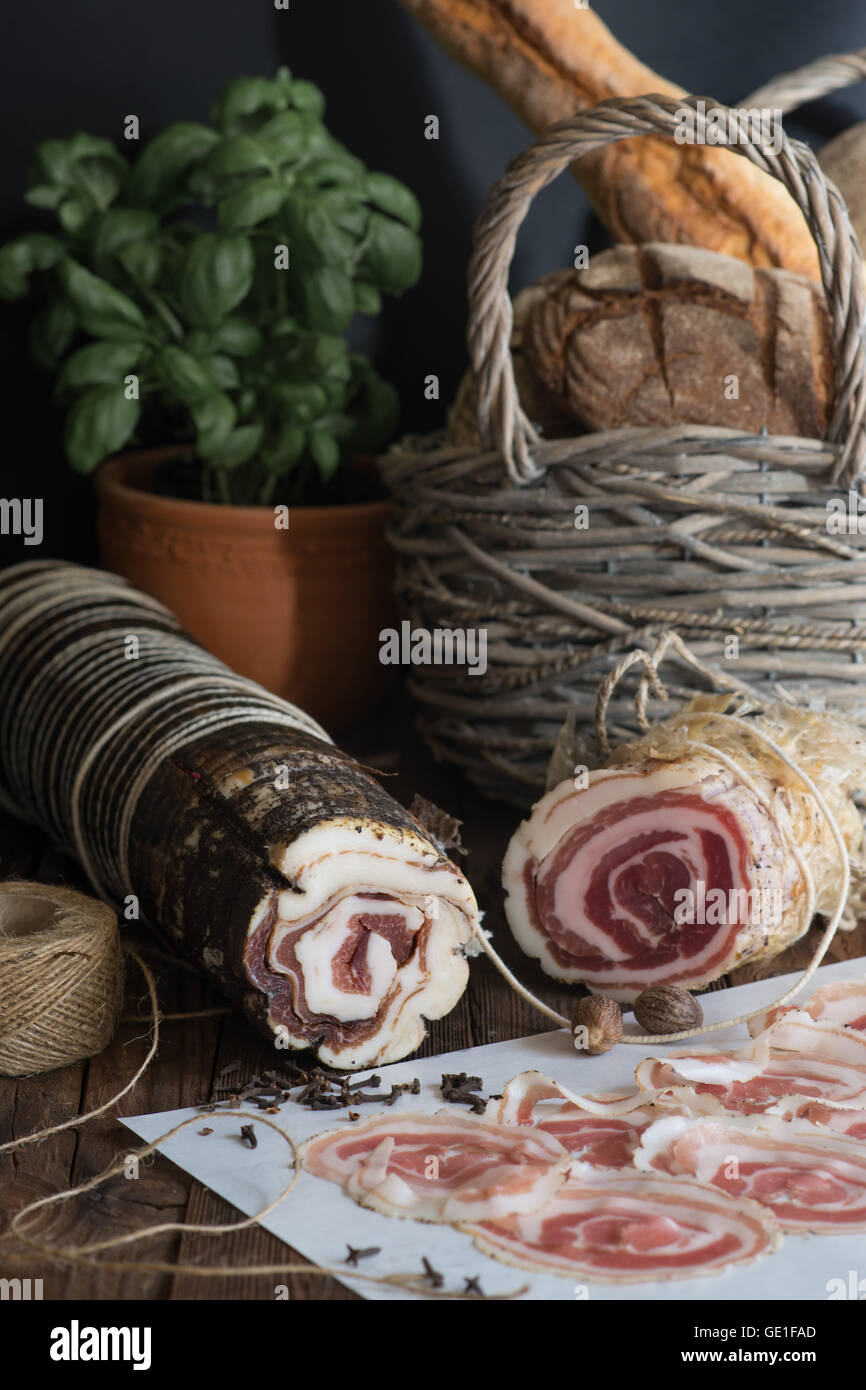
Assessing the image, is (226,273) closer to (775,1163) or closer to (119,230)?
(119,230)

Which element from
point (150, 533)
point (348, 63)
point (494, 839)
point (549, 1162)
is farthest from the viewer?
point (348, 63)

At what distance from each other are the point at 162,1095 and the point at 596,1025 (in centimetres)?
39

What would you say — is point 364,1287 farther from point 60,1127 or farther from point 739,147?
point 739,147

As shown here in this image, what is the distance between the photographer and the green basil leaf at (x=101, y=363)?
6.24 ft

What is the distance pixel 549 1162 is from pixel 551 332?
97 centimetres

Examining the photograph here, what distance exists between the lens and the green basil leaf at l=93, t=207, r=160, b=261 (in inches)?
75.0

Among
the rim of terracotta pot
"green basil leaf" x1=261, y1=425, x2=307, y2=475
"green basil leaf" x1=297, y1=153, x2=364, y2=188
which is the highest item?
"green basil leaf" x1=297, y1=153, x2=364, y2=188

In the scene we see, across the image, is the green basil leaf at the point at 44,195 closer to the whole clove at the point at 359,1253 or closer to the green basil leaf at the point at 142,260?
the green basil leaf at the point at 142,260

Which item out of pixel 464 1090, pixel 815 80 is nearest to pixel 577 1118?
pixel 464 1090

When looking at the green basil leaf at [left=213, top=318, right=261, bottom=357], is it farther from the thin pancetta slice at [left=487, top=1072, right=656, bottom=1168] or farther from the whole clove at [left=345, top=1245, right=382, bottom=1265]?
the whole clove at [left=345, top=1245, right=382, bottom=1265]

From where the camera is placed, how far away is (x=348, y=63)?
7.43 ft

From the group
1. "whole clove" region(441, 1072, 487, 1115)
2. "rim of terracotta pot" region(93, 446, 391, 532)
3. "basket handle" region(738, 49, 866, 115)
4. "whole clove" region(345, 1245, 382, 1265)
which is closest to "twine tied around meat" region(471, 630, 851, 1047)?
"whole clove" region(441, 1072, 487, 1115)

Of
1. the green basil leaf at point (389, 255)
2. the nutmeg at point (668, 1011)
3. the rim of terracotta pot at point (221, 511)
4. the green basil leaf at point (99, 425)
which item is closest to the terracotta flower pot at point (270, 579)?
the rim of terracotta pot at point (221, 511)
